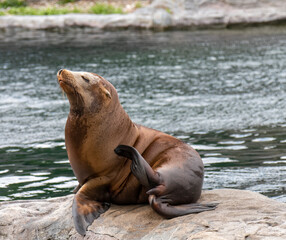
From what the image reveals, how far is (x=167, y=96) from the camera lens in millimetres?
11086

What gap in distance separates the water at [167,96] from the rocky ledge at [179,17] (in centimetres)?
61

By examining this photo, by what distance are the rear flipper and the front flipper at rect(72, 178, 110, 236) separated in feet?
1.45

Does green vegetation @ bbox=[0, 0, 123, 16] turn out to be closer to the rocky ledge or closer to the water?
the rocky ledge

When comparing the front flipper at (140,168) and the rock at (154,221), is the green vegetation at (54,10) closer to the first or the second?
the rock at (154,221)

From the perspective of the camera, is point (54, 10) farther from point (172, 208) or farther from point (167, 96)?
point (172, 208)

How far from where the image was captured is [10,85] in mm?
12414

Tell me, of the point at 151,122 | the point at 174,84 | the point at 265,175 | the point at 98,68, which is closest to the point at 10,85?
the point at 98,68

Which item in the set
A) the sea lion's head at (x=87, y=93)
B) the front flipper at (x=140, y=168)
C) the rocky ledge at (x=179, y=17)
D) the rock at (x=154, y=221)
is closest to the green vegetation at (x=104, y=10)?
the rocky ledge at (x=179, y=17)

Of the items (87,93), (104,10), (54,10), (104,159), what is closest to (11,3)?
(54,10)

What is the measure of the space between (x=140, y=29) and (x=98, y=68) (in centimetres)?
693

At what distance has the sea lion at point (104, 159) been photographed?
4238 mm

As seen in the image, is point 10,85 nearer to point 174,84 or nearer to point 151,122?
point 174,84

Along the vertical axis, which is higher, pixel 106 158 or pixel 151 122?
pixel 106 158

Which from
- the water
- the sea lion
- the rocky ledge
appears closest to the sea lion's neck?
the sea lion
